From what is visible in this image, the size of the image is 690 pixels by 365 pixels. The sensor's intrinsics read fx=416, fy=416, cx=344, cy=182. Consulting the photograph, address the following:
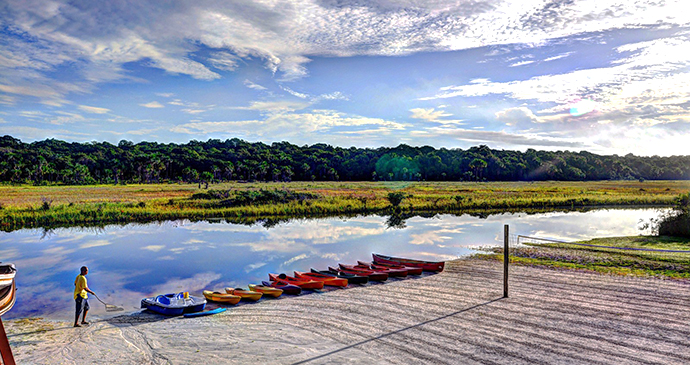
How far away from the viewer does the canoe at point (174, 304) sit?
12402 millimetres

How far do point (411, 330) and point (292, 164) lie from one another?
132 m

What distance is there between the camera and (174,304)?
12555 mm

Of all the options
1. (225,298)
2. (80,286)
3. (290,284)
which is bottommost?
(225,298)

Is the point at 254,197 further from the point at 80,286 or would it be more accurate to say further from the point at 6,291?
the point at 6,291

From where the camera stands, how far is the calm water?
1712 cm

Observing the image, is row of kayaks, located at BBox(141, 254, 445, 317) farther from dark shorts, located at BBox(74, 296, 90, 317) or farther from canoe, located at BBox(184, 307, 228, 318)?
dark shorts, located at BBox(74, 296, 90, 317)

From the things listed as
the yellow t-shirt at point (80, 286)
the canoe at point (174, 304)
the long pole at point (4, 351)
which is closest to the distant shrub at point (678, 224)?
the canoe at point (174, 304)

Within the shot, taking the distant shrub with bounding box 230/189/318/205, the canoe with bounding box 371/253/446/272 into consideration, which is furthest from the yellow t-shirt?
the distant shrub with bounding box 230/189/318/205

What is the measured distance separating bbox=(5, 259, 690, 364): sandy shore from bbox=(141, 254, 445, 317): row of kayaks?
49 cm

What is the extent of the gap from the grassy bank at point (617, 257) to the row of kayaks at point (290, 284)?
5709 millimetres

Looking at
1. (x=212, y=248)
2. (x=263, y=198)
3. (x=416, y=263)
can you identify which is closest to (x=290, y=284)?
(x=416, y=263)

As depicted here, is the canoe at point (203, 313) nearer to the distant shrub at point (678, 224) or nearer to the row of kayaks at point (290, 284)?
the row of kayaks at point (290, 284)

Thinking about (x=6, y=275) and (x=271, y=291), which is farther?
(x=271, y=291)

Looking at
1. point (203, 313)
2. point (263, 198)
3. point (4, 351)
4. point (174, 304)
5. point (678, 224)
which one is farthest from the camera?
point (263, 198)
